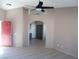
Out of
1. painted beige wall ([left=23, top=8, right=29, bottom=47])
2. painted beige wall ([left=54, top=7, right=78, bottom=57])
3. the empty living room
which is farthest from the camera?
painted beige wall ([left=23, top=8, right=29, bottom=47])

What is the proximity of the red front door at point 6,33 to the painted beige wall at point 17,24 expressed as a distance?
1.18 feet

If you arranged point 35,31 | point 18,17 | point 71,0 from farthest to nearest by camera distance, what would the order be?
point 35,31
point 18,17
point 71,0

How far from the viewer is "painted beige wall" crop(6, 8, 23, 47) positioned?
873cm

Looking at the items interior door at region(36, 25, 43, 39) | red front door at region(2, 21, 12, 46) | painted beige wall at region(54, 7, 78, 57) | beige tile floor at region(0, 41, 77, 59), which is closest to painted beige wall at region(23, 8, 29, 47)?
red front door at region(2, 21, 12, 46)

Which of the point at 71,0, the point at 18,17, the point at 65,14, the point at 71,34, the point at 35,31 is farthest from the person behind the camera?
the point at 35,31

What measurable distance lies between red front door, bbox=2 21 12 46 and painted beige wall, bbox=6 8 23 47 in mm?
359

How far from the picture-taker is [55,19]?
26.7 feet

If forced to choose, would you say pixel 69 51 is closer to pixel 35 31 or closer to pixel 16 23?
pixel 16 23

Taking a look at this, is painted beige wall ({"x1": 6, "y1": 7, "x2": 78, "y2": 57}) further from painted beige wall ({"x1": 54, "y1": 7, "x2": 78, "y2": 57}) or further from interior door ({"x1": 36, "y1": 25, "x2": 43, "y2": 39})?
interior door ({"x1": 36, "y1": 25, "x2": 43, "y2": 39})

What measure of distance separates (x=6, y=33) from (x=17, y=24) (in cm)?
105

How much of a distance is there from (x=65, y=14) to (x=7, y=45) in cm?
469

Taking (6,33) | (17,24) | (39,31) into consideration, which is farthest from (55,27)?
(39,31)

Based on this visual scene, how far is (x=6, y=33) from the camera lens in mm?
8984

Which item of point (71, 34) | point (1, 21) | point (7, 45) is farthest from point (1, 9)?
point (71, 34)
